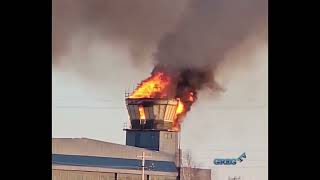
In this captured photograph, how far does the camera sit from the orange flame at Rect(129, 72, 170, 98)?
14.8ft

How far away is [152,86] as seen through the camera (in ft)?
14.8

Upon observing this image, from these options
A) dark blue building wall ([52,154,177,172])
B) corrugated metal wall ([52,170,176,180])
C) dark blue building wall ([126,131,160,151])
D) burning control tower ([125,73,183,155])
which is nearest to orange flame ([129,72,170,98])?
burning control tower ([125,73,183,155])

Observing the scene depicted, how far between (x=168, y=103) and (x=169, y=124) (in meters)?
0.16

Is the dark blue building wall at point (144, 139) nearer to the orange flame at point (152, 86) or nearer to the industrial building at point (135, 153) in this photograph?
the industrial building at point (135, 153)

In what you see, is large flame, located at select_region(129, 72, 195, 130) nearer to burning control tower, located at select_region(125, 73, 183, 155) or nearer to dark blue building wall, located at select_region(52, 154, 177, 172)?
burning control tower, located at select_region(125, 73, 183, 155)

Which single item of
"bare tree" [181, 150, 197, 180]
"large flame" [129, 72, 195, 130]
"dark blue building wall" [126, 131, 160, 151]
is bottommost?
"bare tree" [181, 150, 197, 180]

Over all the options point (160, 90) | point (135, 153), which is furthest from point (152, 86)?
point (135, 153)

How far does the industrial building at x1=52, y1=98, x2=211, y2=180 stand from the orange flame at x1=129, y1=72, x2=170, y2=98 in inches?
2.1

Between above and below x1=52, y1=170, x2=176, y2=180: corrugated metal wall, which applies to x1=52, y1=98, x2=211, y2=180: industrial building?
above

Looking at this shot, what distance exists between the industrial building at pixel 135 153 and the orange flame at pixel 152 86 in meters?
0.05

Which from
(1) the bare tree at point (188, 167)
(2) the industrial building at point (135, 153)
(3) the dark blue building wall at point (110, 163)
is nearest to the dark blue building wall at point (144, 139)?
(2) the industrial building at point (135, 153)

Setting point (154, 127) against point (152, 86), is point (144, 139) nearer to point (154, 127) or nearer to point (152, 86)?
point (154, 127)

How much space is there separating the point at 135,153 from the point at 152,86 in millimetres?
464
